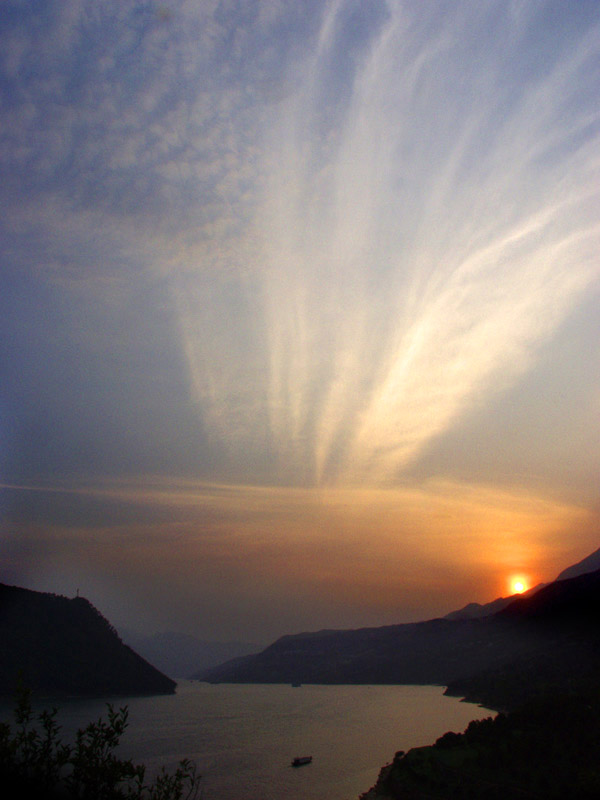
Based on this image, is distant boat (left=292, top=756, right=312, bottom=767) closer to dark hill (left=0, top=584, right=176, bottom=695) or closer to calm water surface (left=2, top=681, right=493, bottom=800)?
calm water surface (left=2, top=681, right=493, bottom=800)

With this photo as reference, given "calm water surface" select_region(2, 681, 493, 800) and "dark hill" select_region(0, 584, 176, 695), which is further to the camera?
"dark hill" select_region(0, 584, 176, 695)

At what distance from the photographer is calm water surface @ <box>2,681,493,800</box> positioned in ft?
235

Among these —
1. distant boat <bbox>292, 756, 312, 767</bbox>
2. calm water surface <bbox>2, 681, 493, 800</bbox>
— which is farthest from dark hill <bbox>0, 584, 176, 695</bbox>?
distant boat <bbox>292, 756, 312, 767</bbox>

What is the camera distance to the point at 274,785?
232ft

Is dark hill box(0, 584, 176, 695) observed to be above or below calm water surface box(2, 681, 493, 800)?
above

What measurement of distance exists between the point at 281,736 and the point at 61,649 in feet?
320

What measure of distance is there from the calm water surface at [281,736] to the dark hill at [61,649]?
9.44m

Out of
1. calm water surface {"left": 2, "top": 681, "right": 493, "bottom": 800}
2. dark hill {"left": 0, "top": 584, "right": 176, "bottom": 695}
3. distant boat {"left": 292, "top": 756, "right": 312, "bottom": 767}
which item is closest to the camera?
calm water surface {"left": 2, "top": 681, "right": 493, "bottom": 800}

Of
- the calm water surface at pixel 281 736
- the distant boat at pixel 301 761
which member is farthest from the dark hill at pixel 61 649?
the distant boat at pixel 301 761

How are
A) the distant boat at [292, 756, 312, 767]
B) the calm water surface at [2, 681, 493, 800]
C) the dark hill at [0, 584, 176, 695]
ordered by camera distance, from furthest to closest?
1. the dark hill at [0, 584, 176, 695]
2. the distant boat at [292, 756, 312, 767]
3. the calm water surface at [2, 681, 493, 800]

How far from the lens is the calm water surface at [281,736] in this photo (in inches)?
2820

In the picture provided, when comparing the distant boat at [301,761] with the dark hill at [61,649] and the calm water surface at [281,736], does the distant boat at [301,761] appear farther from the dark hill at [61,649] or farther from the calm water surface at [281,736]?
the dark hill at [61,649]

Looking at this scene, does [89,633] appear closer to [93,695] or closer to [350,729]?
[93,695]

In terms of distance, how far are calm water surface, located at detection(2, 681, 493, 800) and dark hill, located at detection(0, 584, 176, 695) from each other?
31.0 ft
